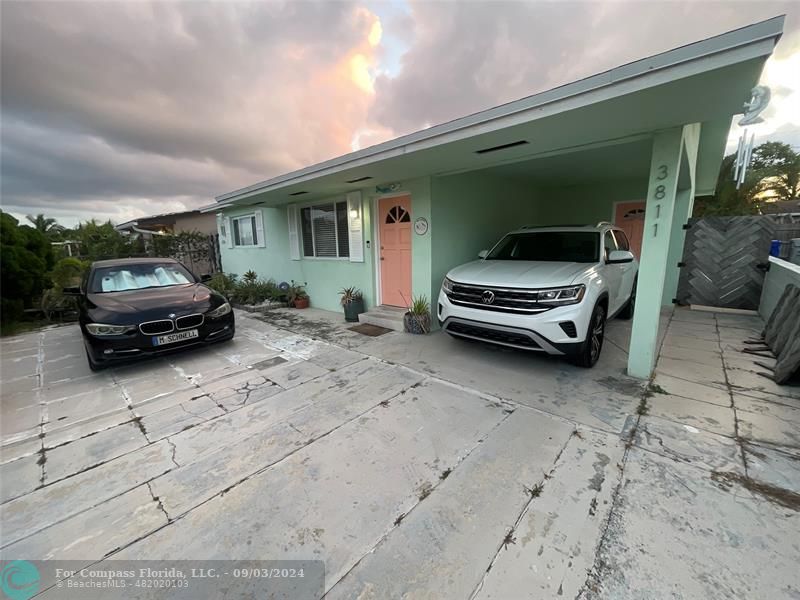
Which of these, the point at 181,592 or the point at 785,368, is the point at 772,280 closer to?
the point at 785,368

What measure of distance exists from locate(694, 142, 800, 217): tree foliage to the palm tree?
36.4 meters

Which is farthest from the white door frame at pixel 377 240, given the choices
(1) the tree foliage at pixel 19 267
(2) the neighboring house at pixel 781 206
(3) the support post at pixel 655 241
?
(2) the neighboring house at pixel 781 206

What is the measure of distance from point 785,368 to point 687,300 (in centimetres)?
421

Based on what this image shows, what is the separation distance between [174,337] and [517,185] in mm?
6769

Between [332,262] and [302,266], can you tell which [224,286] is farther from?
[332,262]

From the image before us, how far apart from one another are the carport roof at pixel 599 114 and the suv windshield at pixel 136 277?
9.16 ft

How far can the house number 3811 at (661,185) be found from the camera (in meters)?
3.00

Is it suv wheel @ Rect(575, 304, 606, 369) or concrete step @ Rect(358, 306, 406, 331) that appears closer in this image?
suv wheel @ Rect(575, 304, 606, 369)

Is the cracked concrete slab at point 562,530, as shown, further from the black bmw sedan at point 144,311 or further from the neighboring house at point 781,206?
the neighboring house at point 781,206

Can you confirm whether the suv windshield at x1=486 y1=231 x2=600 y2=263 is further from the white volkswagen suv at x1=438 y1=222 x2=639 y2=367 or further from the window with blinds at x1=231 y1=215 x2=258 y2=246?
the window with blinds at x1=231 y1=215 x2=258 y2=246

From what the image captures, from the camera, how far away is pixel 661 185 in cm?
303

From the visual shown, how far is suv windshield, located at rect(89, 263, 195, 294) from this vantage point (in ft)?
14.4

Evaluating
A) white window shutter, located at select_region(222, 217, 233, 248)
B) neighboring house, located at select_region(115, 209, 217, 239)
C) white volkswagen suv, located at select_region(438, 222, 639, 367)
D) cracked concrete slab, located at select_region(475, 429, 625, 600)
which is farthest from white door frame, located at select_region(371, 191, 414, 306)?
neighboring house, located at select_region(115, 209, 217, 239)

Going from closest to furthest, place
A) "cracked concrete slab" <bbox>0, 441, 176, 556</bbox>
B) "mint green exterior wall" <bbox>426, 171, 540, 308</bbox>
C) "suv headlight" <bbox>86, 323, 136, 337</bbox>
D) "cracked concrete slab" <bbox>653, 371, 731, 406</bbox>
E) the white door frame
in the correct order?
"cracked concrete slab" <bbox>0, 441, 176, 556</bbox>, "cracked concrete slab" <bbox>653, 371, 731, 406</bbox>, "suv headlight" <bbox>86, 323, 136, 337</bbox>, "mint green exterior wall" <bbox>426, 171, 540, 308</bbox>, the white door frame
